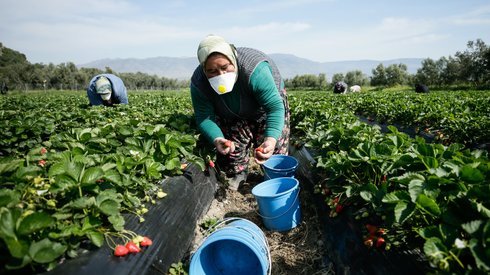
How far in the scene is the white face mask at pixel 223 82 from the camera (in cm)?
295

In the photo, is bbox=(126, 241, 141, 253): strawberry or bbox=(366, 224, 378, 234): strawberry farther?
bbox=(366, 224, 378, 234): strawberry

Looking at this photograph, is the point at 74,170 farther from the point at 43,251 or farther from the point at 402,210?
the point at 402,210

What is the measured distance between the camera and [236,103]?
3.38m

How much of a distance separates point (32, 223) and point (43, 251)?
129 mm

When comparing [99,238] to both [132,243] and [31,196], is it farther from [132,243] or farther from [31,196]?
[31,196]

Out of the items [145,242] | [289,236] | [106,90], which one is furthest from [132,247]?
[106,90]

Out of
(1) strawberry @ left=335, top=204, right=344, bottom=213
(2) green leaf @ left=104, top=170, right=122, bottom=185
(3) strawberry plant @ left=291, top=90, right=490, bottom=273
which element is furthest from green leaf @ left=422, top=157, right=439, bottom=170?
(2) green leaf @ left=104, top=170, right=122, bottom=185

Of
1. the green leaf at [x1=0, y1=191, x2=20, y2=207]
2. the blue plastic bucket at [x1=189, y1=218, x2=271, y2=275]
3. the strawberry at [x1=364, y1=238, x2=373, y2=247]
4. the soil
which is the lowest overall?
the soil

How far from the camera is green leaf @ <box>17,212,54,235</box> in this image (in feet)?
4.05

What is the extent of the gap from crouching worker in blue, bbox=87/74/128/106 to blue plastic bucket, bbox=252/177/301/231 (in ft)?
17.5

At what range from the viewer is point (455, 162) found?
1579mm

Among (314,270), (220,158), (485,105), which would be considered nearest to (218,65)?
(220,158)

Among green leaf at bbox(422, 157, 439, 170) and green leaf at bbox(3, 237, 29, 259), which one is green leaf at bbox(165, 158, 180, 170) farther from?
green leaf at bbox(422, 157, 439, 170)

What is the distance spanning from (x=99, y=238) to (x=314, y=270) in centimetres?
159
